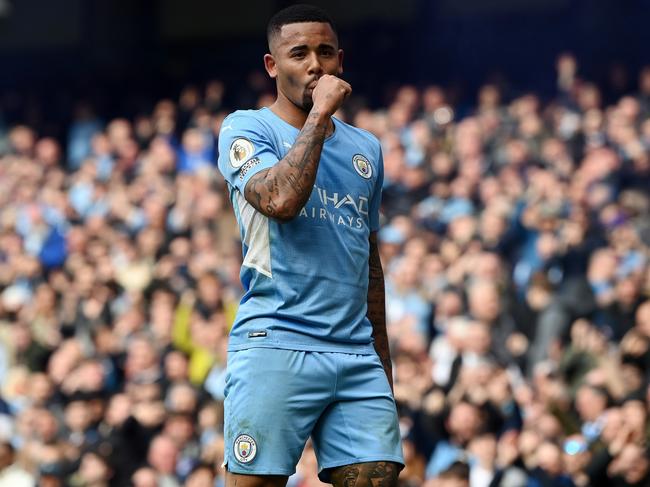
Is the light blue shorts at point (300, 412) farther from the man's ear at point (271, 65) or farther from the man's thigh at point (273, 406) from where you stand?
the man's ear at point (271, 65)

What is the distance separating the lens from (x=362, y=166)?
4.67m

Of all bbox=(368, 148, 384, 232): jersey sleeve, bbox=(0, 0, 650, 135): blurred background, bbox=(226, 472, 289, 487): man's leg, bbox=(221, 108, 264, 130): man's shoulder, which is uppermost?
bbox=(0, 0, 650, 135): blurred background

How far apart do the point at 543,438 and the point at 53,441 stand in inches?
167

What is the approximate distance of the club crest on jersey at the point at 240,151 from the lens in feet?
14.5

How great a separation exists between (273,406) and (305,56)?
117 cm

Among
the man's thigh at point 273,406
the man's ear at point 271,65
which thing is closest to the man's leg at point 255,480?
the man's thigh at point 273,406

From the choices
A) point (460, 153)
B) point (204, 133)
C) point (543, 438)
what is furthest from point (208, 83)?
point (543, 438)

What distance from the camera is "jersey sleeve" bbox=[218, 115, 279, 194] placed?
4391 mm

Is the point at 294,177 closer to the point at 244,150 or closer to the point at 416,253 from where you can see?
the point at 244,150

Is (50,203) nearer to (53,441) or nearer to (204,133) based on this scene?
(204,133)

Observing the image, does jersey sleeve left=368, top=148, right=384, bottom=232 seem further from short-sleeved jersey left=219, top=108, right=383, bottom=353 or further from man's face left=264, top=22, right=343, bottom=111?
man's face left=264, top=22, right=343, bottom=111

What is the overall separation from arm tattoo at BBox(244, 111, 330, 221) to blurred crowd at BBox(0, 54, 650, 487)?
4623 mm

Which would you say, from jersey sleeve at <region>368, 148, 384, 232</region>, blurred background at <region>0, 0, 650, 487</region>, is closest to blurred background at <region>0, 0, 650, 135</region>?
blurred background at <region>0, 0, 650, 487</region>

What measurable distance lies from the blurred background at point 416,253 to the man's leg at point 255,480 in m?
4.26
